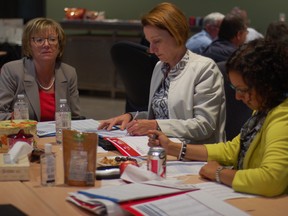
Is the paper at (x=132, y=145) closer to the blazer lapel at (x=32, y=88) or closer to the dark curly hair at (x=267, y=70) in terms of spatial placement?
the dark curly hair at (x=267, y=70)

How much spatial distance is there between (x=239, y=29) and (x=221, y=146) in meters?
3.48


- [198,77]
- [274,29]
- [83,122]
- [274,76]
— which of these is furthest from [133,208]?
[274,29]

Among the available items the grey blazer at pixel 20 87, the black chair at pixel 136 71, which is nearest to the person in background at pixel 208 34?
the black chair at pixel 136 71

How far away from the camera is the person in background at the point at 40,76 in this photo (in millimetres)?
3262

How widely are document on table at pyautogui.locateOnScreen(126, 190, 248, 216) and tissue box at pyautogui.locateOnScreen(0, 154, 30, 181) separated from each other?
55cm

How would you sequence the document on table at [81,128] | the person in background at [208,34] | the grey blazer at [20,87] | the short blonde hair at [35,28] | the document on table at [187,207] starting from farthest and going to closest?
the person in background at [208,34]
the short blonde hair at [35,28]
the grey blazer at [20,87]
the document on table at [81,128]
the document on table at [187,207]

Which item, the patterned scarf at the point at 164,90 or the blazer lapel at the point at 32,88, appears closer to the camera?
the patterned scarf at the point at 164,90

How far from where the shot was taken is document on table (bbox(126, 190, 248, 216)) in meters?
1.58

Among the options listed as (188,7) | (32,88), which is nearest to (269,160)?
(32,88)

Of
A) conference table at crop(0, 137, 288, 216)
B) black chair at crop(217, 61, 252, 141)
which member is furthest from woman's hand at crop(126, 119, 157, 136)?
conference table at crop(0, 137, 288, 216)

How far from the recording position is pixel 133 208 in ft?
5.17

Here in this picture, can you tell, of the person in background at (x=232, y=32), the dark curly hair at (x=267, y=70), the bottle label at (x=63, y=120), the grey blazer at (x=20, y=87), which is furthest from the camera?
the person in background at (x=232, y=32)

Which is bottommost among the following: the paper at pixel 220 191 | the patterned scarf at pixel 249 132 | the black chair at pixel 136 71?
the black chair at pixel 136 71

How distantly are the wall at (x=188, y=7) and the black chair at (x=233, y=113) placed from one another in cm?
563
